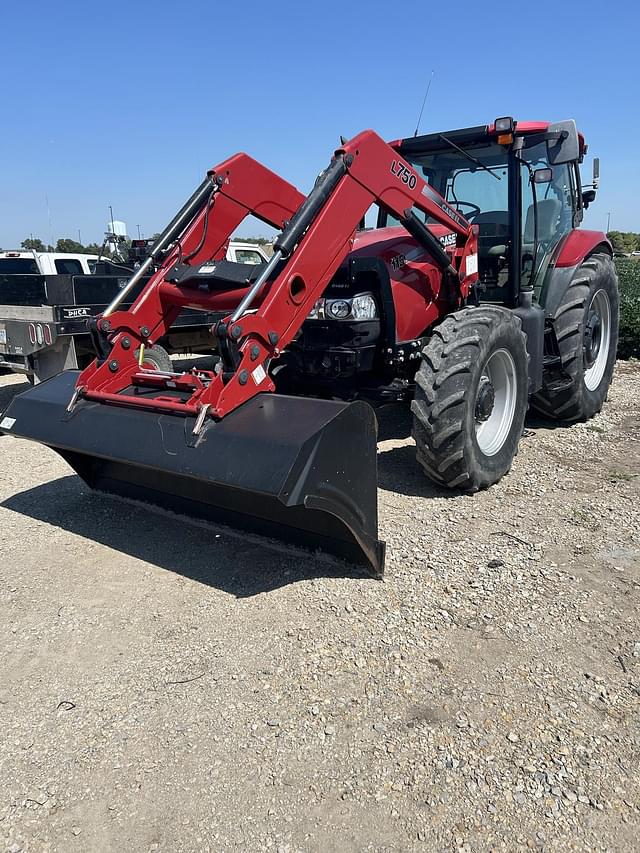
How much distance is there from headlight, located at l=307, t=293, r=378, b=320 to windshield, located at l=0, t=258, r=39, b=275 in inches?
269

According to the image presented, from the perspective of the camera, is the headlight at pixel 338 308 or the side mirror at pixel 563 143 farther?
the side mirror at pixel 563 143

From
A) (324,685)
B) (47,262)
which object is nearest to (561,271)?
(324,685)

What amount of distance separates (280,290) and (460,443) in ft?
5.02

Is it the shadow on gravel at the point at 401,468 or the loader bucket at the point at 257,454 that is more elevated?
the loader bucket at the point at 257,454

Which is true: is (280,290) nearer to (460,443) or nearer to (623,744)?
(460,443)

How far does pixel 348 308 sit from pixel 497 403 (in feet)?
4.57

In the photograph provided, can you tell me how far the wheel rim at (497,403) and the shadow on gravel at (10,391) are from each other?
590cm

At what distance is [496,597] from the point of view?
3258mm

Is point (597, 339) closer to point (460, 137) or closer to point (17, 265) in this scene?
point (460, 137)

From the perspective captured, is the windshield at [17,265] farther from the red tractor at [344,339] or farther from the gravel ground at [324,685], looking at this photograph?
the gravel ground at [324,685]

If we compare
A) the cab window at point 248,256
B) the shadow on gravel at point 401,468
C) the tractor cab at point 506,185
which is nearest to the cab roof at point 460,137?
the tractor cab at point 506,185

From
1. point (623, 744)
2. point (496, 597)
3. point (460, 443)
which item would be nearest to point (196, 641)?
point (496, 597)

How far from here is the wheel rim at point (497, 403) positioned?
15.1 ft

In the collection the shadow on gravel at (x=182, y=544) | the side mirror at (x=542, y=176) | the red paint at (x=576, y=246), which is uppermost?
the side mirror at (x=542, y=176)
